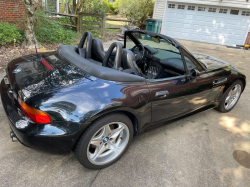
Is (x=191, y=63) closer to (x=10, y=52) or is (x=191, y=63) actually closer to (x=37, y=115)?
(x=37, y=115)

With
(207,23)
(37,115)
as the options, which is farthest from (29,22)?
(207,23)

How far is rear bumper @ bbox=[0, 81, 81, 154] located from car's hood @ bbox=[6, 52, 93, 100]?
0.30m

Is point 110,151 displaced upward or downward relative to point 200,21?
downward

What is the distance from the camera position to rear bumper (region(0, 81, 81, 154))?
69.8 inches

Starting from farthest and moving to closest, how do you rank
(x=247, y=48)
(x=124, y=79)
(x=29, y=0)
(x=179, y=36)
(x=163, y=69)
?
(x=179, y=36) < (x=247, y=48) < (x=29, y=0) < (x=163, y=69) < (x=124, y=79)

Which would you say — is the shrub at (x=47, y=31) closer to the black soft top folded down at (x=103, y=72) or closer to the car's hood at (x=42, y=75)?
the car's hood at (x=42, y=75)

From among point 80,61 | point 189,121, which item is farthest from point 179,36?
point 80,61

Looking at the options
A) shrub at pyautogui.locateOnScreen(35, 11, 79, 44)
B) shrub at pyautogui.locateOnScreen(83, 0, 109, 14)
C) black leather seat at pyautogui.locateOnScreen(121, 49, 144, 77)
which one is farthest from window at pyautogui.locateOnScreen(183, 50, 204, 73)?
shrub at pyautogui.locateOnScreen(83, 0, 109, 14)

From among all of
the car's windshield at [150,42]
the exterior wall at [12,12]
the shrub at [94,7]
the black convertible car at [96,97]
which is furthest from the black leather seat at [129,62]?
the shrub at [94,7]

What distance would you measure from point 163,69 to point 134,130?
115 centimetres

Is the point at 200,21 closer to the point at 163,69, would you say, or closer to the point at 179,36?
the point at 179,36

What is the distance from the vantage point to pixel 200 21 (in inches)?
478

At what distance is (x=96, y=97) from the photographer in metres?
1.93

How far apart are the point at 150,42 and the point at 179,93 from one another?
969 millimetres
